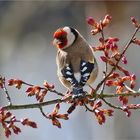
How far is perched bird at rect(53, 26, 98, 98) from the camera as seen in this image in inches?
149

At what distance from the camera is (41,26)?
10.0m

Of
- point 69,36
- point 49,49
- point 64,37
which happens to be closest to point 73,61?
point 64,37

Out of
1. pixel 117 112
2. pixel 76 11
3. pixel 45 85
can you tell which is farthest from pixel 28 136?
pixel 45 85

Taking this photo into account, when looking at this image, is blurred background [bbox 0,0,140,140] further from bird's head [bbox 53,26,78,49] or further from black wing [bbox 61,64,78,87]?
black wing [bbox 61,64,78,87]

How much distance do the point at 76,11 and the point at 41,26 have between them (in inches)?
27.5

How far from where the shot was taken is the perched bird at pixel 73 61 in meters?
3.79

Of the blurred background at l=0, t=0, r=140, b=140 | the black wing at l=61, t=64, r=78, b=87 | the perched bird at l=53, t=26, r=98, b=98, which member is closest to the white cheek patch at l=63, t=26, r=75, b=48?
the perched bird at l=53, t=26, r=98, b=98

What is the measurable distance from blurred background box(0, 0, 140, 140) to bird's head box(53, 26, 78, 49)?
384 cm

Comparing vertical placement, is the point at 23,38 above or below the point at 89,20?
above

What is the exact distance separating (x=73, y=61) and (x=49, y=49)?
6.27m

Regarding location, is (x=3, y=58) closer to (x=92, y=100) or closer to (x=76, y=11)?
(x=76, y=11)

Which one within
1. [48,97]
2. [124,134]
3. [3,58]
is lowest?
[124,134]

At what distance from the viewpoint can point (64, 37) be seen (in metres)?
4.07

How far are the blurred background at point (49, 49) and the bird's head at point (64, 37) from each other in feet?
12.6
